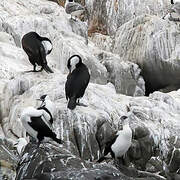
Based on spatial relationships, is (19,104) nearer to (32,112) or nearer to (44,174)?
(32,112)

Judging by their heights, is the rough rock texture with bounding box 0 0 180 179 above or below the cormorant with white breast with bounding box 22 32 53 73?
below

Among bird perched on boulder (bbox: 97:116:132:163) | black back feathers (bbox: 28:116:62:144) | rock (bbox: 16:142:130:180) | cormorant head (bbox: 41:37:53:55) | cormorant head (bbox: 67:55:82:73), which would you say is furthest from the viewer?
cormorant head (bbox: 41:37:53:55)

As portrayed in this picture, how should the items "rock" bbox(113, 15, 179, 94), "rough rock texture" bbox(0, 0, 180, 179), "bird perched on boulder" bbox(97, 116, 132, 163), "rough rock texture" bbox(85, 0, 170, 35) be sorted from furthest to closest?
"rough rock texture" bbox(85, 0, 170, 35)
"rock" bbox(113, 15, 179, 94)
"rough rock texture" bbox(0, 0, 180, 179)
"bird perched on boulder" bbox(97, 116, 132, 163)

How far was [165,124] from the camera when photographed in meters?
11.1

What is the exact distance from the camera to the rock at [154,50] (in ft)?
55.8

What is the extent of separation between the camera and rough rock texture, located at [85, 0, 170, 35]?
2012 centimetres

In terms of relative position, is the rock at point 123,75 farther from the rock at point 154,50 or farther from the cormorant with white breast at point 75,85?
the cormorant with white breast at point 75,85

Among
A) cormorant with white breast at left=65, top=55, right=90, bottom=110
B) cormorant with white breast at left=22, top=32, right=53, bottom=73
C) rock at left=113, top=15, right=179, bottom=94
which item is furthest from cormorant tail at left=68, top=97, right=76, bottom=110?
rock at left=113, top=15, right=179, bottom=94

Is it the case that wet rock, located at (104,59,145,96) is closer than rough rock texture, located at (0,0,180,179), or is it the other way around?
rough rock texture, located at (0,0,180,179)

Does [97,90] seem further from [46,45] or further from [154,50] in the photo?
[154,50]

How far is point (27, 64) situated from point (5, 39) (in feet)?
5.11

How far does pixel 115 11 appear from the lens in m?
20.5

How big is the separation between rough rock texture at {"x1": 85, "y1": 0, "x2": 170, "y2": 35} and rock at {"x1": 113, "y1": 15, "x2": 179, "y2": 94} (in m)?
2.03

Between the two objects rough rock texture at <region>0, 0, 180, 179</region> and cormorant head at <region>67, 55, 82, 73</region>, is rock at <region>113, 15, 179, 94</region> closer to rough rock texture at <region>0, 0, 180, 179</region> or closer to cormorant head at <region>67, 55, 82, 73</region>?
rough rock texture at <region>0, 0, 180, 179</region>
